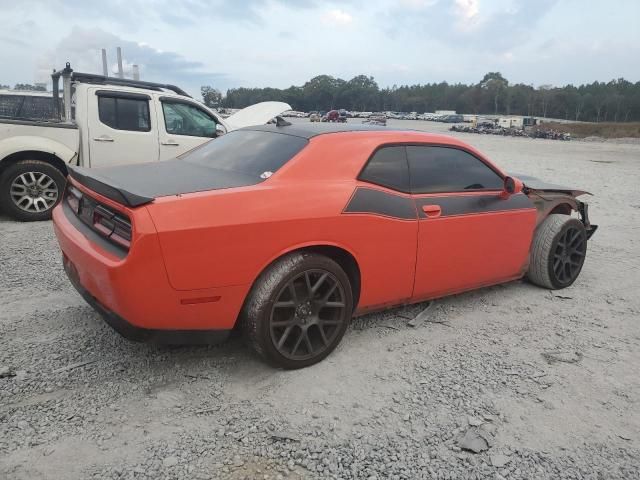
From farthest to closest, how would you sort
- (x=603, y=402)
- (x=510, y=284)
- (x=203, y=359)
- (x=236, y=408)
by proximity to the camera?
1. (x=510, y=284)
2. (x=203, y=359)
3. (x=603, y=402)
4. (x=236, y=408)

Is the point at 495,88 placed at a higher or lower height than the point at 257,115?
higher

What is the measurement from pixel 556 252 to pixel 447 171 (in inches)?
64.3

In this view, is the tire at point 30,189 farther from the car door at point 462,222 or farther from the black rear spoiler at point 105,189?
the car door at point 462,222

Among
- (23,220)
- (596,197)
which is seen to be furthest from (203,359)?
(596,197)

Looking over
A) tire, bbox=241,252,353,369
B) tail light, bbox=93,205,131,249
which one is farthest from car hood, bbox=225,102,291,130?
tire, bbox=241,252,353,369

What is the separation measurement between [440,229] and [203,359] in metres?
1.86

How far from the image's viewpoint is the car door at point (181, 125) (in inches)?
296

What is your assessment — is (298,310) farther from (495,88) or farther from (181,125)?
(495,88)

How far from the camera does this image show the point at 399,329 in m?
3.83

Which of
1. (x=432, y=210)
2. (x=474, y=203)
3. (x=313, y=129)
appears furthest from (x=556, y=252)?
(x=313, y=129)

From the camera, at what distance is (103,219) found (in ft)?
9.63

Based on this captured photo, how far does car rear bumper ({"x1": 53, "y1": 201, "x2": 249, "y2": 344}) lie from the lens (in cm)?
254

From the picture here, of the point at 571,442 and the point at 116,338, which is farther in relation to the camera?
the point at 116,338

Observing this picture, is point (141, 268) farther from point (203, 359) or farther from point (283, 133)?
point (283, 133)
